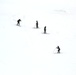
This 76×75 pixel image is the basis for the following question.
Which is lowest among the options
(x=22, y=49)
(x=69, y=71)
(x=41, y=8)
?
(x=69, y=71)

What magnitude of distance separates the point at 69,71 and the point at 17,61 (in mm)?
6227

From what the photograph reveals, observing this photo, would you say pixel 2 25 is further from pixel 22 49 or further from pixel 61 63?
pixel 61 63

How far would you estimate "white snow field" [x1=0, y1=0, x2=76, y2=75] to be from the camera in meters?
26.8

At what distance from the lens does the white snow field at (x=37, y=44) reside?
26.8 metres

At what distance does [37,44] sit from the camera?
116ft

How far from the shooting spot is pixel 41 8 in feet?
225

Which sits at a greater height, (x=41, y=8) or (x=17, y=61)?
(x=41, y=8)

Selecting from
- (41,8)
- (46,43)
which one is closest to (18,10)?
(41,8)

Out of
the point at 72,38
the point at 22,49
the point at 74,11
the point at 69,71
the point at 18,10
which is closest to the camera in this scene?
the point at 69,71

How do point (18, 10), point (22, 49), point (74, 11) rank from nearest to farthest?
point (22, 49) → point (18, 10) → point (74, 11)

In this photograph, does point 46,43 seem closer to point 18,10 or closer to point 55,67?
point 55,67

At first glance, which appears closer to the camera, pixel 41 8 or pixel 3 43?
pixel 3 43

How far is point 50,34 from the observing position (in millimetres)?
41469

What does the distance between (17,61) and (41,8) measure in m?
42.2
